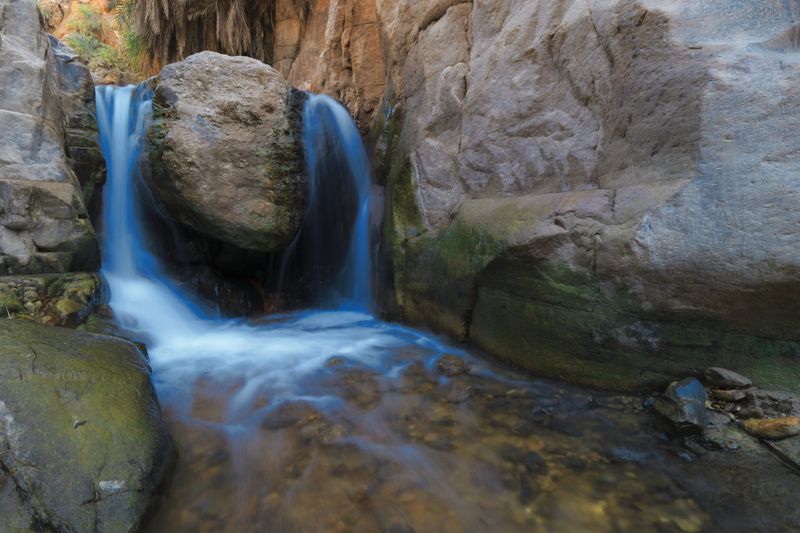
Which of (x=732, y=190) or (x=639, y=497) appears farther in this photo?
(x=732, y=190)

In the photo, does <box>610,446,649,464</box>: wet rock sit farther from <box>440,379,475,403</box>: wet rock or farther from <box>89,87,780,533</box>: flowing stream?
<box>440,379,475,403</box>: wet rock

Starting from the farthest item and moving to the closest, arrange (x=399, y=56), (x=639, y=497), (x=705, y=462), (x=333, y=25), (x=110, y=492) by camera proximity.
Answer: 1. (x=333, y=25)
2. (x=399, y=56)
3. (x=705, y=462)
4. (x=639, y=497)
5. (x=110, y=492)

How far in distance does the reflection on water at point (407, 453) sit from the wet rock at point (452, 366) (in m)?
0.01

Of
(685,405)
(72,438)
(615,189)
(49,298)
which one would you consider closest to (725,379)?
(685,405)

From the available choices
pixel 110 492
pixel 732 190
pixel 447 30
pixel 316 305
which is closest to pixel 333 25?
pixel 447 30

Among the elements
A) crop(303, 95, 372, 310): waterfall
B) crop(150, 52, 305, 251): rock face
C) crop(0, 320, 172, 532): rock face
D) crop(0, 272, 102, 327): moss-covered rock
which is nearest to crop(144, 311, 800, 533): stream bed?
crop(0, 320, 172, 532): rock face

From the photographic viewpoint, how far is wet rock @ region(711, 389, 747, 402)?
2.05 m

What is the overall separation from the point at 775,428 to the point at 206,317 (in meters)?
5.34

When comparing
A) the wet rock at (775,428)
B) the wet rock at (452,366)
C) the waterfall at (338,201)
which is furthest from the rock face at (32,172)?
the wet rock at (775,428)

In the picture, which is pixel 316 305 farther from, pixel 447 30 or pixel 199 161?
pixel 447 30

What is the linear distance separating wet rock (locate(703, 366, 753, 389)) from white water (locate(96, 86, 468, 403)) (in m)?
1.99

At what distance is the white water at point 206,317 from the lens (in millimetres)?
3424

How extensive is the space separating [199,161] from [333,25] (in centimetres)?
482

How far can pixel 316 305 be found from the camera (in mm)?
6082
